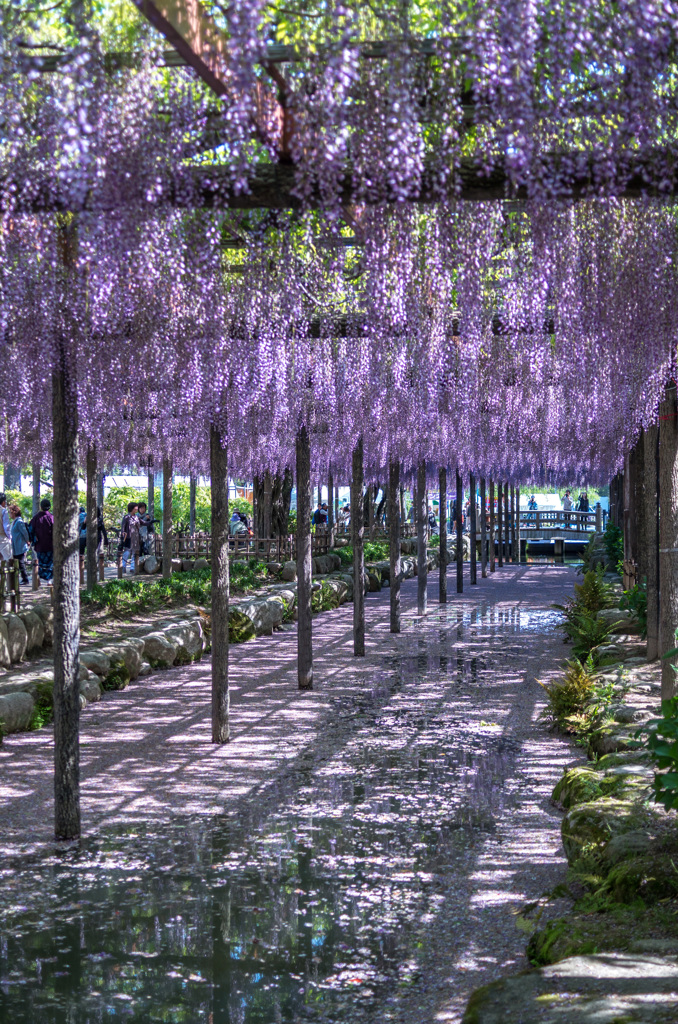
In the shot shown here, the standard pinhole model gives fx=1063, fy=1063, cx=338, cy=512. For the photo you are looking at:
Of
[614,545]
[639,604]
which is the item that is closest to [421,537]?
[639,604]

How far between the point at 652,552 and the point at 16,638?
228 inches

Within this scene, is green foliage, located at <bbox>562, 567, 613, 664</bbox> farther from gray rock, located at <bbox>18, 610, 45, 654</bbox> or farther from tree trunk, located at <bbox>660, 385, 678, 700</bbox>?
gray rock, located at <bbox>18, 610, 45, 654</bbox>

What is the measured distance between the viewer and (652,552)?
9031 millimetres

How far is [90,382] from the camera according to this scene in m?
7.16

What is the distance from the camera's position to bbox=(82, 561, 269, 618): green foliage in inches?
486

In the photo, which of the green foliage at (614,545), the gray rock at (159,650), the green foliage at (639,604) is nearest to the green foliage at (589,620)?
the green foliage at (639,604)

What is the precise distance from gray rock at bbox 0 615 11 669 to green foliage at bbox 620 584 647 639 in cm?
593

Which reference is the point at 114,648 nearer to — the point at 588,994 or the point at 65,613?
the point at 65,613

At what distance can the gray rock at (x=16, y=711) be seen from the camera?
24.2ft

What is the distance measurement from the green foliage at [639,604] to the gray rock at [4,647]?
593 cm

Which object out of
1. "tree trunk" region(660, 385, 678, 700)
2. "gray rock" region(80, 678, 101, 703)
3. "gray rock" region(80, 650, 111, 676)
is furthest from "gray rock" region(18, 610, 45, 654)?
"tree trunk" region(660, 385, 678, 700)

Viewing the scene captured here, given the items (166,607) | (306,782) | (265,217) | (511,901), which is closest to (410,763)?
(306,782)

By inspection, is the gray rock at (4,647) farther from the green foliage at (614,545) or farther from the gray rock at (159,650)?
the green foliage at (614,545)

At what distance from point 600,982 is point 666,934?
1.88 ft
